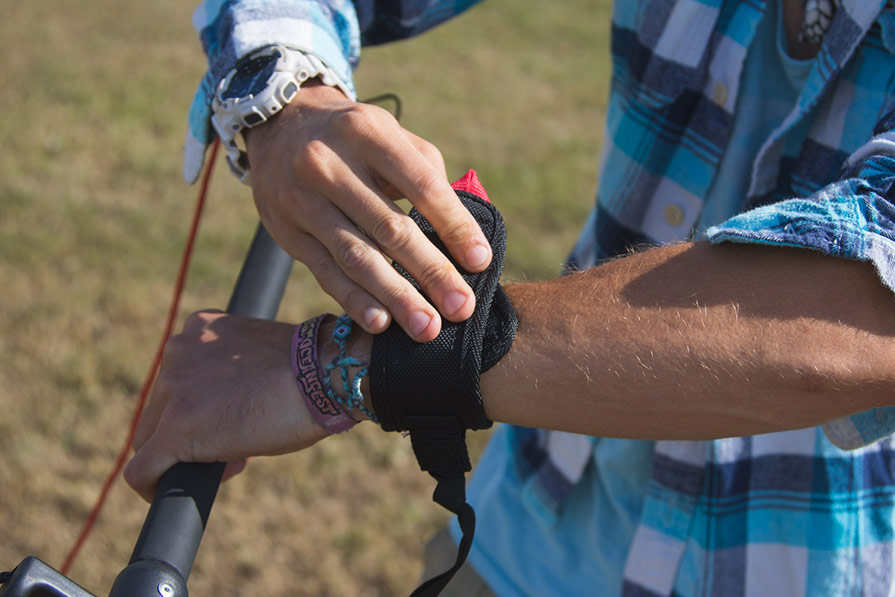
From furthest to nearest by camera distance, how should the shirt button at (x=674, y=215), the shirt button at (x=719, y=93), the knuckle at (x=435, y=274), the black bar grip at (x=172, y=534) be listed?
the shirt button at (x=674, y=215), the shirt button at (x=719, y=93), the knuckle at (x=435, y=274), the black bar grip at (x=172, y=534)

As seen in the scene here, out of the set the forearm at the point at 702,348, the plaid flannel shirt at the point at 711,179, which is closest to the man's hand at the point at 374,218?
the forearm at the point at 702,348

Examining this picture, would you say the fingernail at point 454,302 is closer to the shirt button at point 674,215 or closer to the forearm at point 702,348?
the forearm at point 702,348

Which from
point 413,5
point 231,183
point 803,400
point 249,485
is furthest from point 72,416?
point 803,400

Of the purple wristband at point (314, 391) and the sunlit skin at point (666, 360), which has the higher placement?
the sunlit skin at point (666, 360)

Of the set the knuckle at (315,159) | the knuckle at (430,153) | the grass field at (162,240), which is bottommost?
the grass field at (162,240)

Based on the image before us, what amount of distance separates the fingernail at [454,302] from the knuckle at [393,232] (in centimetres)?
10

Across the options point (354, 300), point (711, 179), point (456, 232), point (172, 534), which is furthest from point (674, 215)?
point (172, 534)

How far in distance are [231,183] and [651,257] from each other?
476cm

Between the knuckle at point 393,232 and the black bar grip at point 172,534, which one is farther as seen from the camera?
the knuckle at point 393,232

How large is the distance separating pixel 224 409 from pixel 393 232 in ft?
1.13

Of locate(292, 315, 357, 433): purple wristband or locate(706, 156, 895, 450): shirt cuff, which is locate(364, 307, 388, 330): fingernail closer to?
locate(292, 315, 357, 433): purple wristband

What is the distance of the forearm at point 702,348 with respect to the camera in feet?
3.34

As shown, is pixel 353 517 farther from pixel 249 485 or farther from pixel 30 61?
pixel 30 61

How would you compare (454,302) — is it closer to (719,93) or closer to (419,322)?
(419,322)
